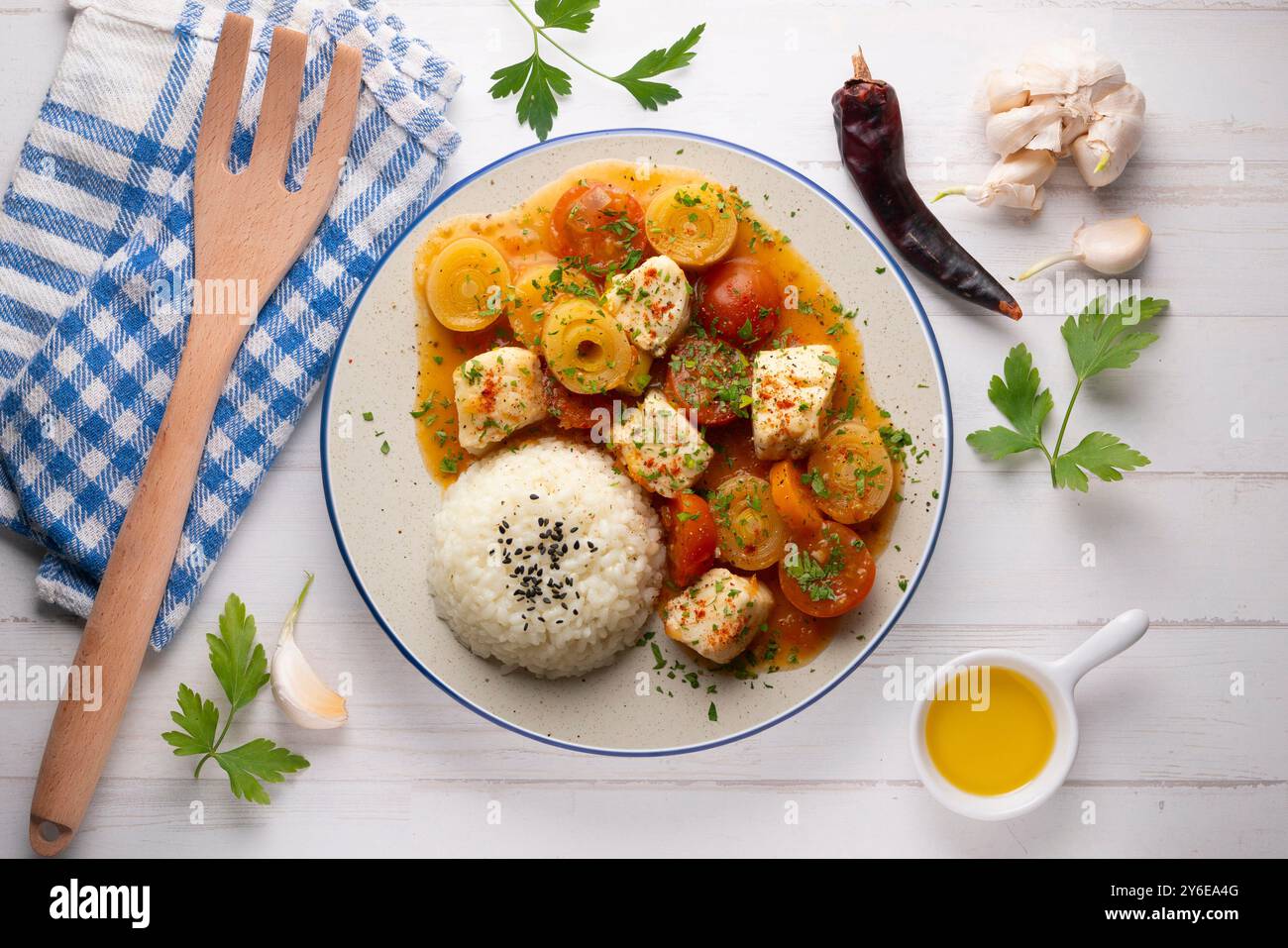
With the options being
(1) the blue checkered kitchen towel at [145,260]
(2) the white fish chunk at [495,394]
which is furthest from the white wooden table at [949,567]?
(2) the white fish chunk at [495,394]

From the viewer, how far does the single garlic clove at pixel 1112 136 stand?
2705 millimetres

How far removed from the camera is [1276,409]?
2871 millimetres

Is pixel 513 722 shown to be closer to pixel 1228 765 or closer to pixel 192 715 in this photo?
A: pixel 192 715

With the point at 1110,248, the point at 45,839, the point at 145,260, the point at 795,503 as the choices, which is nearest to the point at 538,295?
the point at 795,503

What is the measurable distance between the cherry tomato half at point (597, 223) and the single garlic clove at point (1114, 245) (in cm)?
144

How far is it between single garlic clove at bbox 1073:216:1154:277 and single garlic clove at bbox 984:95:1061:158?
314 millimetres

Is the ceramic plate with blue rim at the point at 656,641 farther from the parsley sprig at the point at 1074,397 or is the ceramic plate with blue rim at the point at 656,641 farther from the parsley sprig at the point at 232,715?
the parsley sprig at the point at 232,715

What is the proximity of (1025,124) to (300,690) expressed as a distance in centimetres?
287

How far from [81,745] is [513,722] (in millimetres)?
1359

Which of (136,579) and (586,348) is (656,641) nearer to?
(586,348)

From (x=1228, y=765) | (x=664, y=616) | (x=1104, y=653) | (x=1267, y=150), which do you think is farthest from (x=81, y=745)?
(x=1267, y=150)

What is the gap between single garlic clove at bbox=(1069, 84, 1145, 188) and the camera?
8.87 ft

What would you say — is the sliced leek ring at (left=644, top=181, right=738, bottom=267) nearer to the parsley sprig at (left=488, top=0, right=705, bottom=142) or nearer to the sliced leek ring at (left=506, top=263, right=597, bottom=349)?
the sliced leek ring at (left=506, top=263, right=597, bottom=349)

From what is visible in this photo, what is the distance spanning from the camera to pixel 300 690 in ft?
8.91
